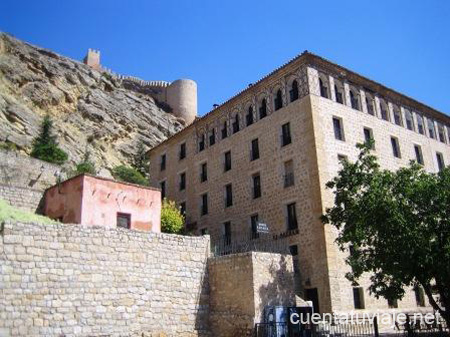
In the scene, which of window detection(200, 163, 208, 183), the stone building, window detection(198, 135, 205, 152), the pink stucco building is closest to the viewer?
the pink stucco building

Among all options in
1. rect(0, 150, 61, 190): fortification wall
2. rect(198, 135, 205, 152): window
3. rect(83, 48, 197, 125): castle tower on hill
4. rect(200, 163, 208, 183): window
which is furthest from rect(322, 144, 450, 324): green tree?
rect(83, 48, 197, 125): castle tower on hill

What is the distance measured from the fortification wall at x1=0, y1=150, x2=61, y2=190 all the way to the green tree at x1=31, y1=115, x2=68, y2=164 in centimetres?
537

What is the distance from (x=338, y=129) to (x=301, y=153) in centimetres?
284

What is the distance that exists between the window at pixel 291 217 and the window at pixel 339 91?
6.67m

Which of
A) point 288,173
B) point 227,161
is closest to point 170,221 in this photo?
point 227,161

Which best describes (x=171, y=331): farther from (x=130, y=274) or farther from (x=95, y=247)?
(x=95, y=247)

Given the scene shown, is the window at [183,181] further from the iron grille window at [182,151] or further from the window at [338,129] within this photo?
the window at [338,129]

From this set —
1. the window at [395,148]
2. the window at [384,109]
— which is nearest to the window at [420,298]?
the window at [395,148]

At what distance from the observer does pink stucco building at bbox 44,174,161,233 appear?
1852 centimetres

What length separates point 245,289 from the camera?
1571 centimetres

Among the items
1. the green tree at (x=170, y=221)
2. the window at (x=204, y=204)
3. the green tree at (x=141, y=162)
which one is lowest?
the green tree at (x=170, y=221)

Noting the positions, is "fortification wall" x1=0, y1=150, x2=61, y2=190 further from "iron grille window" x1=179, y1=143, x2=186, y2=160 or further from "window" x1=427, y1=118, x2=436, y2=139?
"window" x1=427, y1=118, x2=436, y2=139

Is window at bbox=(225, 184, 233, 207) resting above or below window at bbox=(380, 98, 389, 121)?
below

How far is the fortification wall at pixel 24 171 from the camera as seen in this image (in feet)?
81.1
